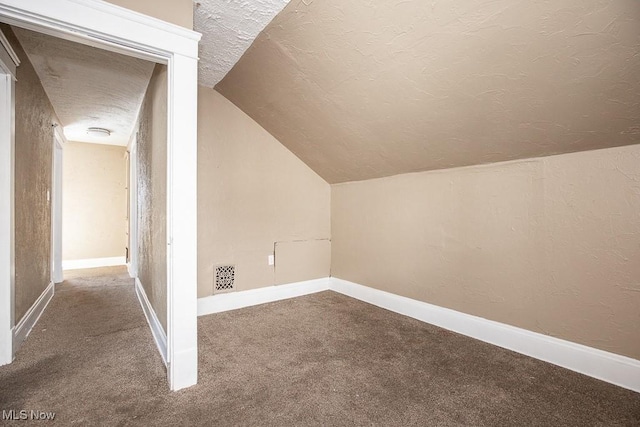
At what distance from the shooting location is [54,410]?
1.39m

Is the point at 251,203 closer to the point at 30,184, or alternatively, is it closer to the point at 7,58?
the point at 30,184

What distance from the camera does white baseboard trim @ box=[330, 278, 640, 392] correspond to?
5.18 ft

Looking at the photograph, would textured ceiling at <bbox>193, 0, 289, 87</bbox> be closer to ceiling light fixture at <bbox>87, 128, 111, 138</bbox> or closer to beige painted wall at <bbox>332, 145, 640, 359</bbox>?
beige painted wall at <bbox>332, 145, 640, 359</bbox>

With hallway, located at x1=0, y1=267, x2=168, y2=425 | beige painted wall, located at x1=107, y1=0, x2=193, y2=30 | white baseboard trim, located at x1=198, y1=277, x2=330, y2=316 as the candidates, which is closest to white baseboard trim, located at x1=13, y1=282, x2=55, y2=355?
hallway, located at x1=0, y1=267, x2=168, y2=425

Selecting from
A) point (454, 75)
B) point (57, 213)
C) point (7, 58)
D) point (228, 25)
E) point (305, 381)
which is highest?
point (228, 25)

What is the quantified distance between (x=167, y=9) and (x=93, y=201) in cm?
507

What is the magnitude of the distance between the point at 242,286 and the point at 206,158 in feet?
4.27

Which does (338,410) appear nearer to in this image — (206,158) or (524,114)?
(524,114)

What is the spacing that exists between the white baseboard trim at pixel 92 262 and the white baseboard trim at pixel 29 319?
7.78ft

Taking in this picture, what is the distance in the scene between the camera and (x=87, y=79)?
2715 millimetres

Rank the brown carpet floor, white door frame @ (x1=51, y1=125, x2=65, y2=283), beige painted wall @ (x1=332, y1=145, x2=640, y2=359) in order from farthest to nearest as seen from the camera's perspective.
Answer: white door frame @ (x1=51, y1=125, x2=65, y2=283), beige painted wall @ (x1=332, y1=145, x2=640, y2=359), the brown carpet floor

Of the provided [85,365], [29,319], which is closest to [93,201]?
[29,319]

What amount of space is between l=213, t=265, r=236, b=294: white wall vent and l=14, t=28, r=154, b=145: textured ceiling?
74.3 inches

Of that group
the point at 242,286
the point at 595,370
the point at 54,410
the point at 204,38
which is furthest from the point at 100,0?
the point at 595,370
